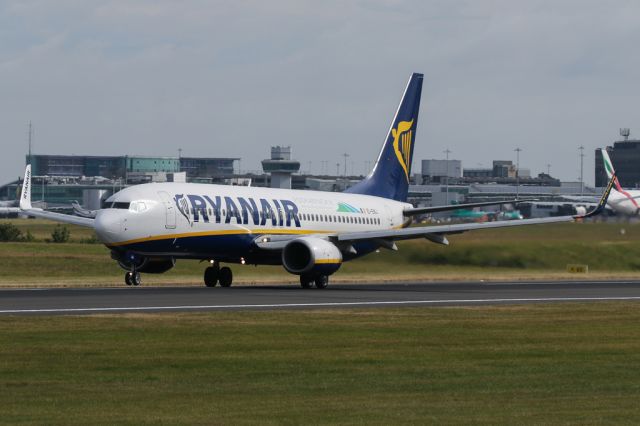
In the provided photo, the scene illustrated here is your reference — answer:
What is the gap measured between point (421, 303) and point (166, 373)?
18.3 meters

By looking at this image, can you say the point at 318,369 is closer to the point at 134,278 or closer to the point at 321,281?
the point at 134,278

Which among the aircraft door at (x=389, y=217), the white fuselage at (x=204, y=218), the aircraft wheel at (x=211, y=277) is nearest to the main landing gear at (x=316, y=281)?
the white fuselage at (x=204, y=218)

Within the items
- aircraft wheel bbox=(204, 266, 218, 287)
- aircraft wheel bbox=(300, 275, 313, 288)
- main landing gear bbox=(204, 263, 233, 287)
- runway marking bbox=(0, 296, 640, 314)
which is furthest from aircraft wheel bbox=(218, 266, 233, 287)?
runway marking bbox=(0, 296, 640, 314)

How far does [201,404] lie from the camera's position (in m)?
17.6

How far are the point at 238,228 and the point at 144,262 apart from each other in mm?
3733

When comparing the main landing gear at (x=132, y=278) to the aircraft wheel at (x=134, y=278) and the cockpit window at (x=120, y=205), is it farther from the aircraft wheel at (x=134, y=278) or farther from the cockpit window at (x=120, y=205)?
the cockpit window at (x=120, y=205)

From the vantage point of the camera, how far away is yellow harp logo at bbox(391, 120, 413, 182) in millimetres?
59531

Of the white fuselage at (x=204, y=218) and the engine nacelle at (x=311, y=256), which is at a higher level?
the white fuselage at (x=204, y=218)

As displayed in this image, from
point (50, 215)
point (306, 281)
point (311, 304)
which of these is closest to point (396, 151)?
point (306, 281)

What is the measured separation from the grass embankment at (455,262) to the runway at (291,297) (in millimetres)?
6420

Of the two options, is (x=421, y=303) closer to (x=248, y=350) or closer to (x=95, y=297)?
(x=95, y=297)

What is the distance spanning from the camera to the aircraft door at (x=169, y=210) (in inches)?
1795

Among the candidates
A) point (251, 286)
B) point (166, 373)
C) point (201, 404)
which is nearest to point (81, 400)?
point (201, 404)

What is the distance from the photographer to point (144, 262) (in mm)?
46969
